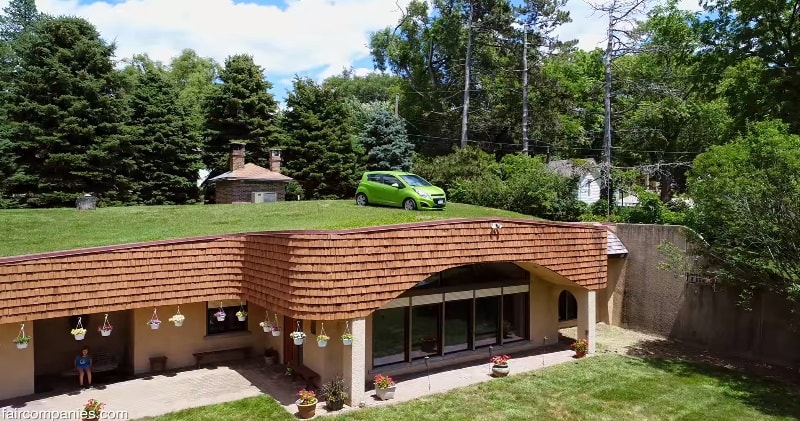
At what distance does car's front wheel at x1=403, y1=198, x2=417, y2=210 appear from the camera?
21.8 metres

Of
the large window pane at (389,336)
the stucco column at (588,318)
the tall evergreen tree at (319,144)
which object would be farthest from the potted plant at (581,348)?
the tall evergreen tree at (319,144)

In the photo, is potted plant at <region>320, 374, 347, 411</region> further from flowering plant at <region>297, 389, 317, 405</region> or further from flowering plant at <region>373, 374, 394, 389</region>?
flowering plant at <region>373, 374, 394, 389</region>

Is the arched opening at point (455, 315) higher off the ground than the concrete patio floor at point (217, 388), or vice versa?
the arched opening at point (455, 315)

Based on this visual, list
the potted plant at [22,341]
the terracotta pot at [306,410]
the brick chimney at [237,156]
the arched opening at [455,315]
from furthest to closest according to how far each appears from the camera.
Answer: the brick chimney at [237,156] → the arched opening at [455,315] → the potted plant at [22,341] → the terracotta pot at [306,410]

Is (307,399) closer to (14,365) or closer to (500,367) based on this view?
(500,367)

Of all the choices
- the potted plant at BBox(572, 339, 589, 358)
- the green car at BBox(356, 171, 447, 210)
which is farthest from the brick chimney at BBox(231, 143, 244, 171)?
the potted plant at BBox(572, 339, 589, 358)

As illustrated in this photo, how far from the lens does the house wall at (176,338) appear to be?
548 inches

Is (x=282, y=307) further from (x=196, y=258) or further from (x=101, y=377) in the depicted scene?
(x=101, y=377)

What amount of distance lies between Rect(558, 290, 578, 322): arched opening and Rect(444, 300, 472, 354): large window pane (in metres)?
5.07

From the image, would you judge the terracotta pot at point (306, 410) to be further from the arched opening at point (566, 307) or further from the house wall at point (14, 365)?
the arched opening at point (566, 307)

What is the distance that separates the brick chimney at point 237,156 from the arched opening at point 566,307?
20325 mm

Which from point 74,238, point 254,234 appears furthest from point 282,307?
point 74,238

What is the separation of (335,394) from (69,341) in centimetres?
748

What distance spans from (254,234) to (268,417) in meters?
4.53
